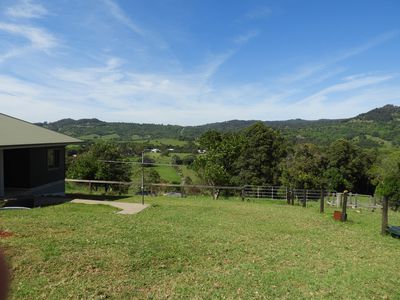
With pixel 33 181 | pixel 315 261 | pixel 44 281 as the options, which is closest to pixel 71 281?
pixel 44 281

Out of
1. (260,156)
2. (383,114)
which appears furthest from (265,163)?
(383,114)

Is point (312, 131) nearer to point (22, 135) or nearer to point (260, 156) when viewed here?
point (260, 156)

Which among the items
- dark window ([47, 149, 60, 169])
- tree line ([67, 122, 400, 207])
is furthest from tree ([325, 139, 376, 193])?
dark window ([47, 149, 60, 169])

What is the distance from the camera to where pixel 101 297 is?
5.36m

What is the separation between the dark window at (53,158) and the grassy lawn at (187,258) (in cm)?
636

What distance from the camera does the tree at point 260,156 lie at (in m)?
38.1

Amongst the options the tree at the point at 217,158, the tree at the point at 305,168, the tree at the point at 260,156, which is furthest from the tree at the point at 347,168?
the tree at the point at 217,158

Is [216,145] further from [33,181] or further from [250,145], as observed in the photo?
[33,181]

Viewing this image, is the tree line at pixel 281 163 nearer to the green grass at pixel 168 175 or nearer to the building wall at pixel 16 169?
the building wall at pixel 16 169

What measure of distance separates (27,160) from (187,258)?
1162cm

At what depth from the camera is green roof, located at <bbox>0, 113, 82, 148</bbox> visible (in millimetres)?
13867

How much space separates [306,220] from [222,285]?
854 cm

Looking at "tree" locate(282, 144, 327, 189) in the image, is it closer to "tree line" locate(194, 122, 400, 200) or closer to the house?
"tree line" locate(194, 122, 400, 200)

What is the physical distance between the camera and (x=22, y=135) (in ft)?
50.6
